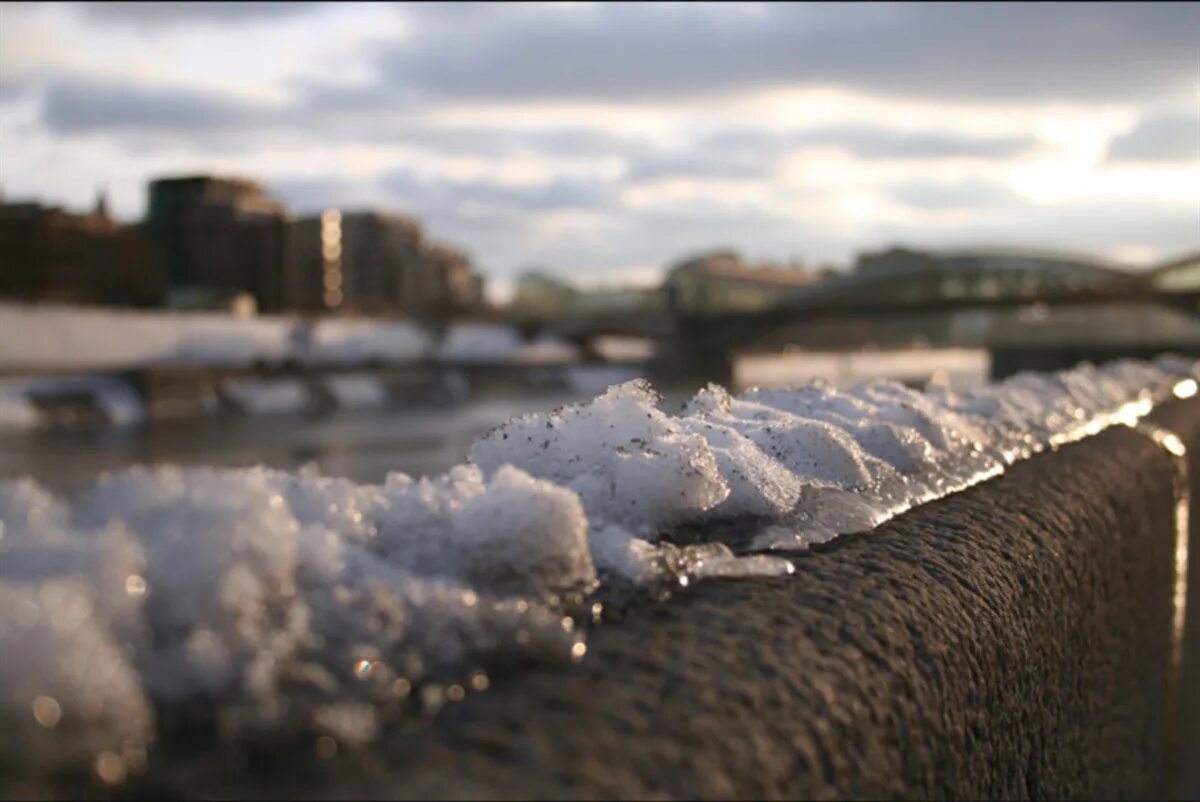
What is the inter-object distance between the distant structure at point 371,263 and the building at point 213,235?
3.07 metres

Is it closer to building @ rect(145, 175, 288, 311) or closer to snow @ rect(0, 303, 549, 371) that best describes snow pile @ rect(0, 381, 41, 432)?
snow @ rect(0, 303, 549, 371)

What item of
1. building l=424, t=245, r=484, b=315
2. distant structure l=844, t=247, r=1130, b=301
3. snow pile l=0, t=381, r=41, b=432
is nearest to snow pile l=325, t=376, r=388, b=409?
snow pile l=0, t=381, r=41, b=432

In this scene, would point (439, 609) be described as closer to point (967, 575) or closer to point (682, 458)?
point (682, 458)

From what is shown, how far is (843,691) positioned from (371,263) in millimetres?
76217

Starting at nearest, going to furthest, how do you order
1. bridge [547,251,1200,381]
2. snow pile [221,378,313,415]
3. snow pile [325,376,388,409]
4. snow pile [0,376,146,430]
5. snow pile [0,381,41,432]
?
snow pile [0,381,41,432] < snow pile [0,376,146,430] < snow pile [221,378,313,415] < snow pile [325,376,388,409] < bridge [547,251,1200,381]

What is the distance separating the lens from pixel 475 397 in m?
36.0

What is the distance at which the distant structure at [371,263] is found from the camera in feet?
222

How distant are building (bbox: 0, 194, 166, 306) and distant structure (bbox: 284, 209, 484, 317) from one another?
15.4 m

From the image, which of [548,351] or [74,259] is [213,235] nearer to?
[74,259]

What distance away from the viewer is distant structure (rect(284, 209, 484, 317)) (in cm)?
6775

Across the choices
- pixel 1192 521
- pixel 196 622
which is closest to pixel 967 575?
pixel 196 622

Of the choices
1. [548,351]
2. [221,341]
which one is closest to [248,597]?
[221,341]

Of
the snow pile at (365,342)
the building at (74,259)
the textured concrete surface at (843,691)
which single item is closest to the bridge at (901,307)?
the snow pile at (365,342)

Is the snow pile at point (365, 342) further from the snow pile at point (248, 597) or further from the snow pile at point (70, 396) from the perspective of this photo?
the snow pile at point (248, 597)
